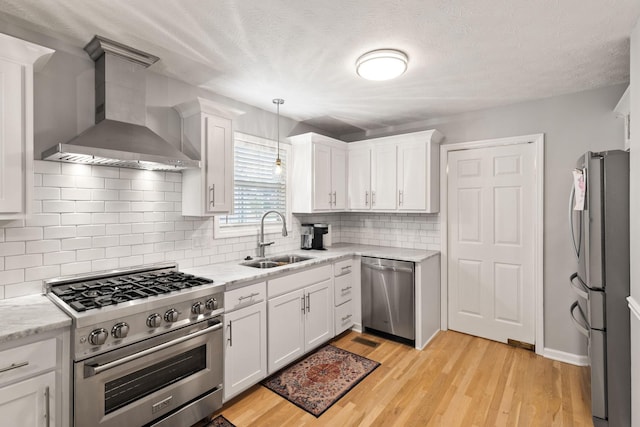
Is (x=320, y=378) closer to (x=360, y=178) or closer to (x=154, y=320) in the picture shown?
(x=154, y=320)

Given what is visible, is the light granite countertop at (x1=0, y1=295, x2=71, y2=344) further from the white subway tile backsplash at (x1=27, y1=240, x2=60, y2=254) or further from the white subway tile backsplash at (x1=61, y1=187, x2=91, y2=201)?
the white subway tile backsplash at (x1=61, y1=187, x2=91, y2=201)

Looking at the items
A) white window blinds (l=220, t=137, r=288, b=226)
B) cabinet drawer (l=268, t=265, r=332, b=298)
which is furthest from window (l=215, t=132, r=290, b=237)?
cabinet drawer (l=268, t=265, r=332, b=298)

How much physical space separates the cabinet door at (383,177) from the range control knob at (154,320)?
2.74 metres

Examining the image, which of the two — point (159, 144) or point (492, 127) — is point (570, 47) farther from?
point (159, 144)

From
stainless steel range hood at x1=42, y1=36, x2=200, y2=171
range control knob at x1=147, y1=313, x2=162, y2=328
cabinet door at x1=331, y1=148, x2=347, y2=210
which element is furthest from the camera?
cabinet door at x1=331, y1=148, x2=347, y2=210

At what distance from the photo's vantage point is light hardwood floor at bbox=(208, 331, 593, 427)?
7.36ft

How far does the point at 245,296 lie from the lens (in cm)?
246

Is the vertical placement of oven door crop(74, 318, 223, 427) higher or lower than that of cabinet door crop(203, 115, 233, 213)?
lower

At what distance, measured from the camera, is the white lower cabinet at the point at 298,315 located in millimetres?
2717

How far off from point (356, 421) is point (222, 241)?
188cm

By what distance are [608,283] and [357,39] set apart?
2225 mm

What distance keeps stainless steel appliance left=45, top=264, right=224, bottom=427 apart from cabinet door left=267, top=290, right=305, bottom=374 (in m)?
0.52

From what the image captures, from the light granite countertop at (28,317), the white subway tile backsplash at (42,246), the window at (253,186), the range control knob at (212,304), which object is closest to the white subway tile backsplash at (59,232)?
the white subway tile backsplash at (42,246)

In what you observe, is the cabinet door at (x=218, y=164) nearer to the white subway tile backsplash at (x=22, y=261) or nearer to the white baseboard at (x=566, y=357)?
the white subway tile backsplash at (x=22, y=261)
